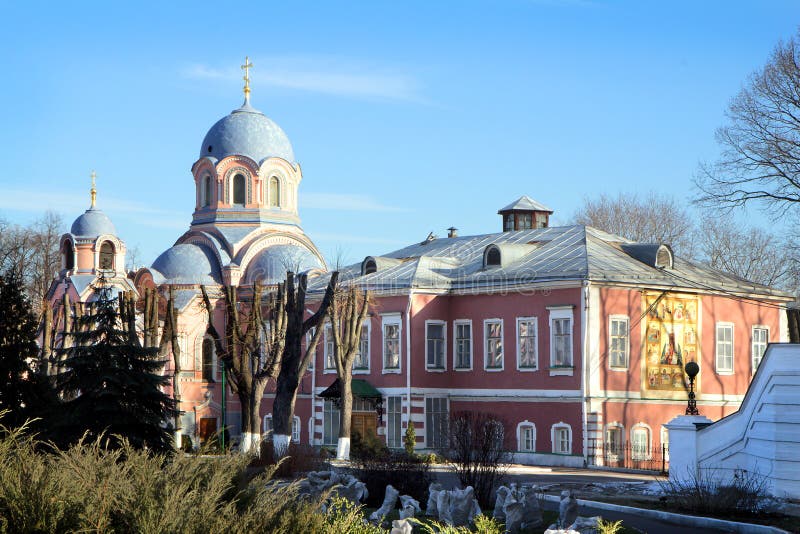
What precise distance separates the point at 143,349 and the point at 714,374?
64.0ft

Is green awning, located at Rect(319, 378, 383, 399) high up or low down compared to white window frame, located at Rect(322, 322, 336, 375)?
down

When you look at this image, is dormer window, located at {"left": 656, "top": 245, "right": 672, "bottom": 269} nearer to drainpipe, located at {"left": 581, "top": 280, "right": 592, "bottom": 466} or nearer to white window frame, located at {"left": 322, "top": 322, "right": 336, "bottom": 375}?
drainpipe, located at {"left": 581, "top": 280, "right": 592, "bottom": 466}

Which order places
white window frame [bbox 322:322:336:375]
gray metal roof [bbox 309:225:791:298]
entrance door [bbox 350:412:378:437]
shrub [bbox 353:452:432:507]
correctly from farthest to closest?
white window frame [bbox 322:322:336:375], entrance door [bbox 350:412:378:437], gray metal roof [bbox 309:225:791:298], shrub [bbox 353:452:432:507]

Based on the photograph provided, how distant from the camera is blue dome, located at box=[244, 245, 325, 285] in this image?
151 feet

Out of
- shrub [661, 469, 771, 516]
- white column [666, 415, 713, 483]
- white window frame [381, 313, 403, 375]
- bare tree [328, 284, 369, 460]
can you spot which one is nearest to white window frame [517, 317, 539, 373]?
white window frame [381, 313, 403, 375]

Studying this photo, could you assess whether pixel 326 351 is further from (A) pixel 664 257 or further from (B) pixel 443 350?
(A) pixel 664 257

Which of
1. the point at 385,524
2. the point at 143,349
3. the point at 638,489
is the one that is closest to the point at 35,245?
the point at 143,349

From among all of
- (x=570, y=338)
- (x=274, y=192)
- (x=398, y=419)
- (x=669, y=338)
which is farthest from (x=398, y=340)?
(x=274, y=192)

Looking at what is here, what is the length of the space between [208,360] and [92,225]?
814cm

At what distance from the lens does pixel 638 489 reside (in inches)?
835

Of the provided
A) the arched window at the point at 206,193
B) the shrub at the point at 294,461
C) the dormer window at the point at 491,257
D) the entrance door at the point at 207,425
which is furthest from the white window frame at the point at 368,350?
the arched window at the point at 206,193

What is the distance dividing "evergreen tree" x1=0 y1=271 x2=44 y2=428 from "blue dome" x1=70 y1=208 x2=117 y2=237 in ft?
80.3

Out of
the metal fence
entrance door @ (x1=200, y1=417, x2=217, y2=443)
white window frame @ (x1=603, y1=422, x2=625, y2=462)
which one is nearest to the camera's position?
the metal fence

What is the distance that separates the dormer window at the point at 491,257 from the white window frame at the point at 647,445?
6.58 metres
